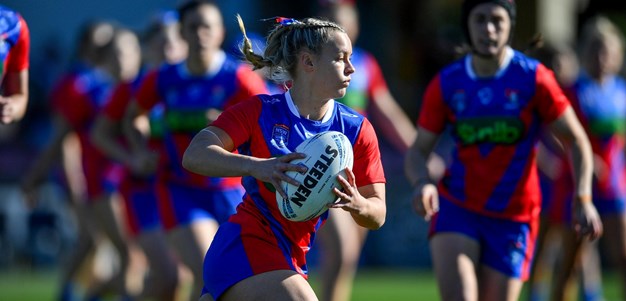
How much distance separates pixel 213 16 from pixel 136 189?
86.6 inches

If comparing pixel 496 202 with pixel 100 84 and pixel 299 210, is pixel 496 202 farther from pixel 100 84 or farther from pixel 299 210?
pixel 100 84

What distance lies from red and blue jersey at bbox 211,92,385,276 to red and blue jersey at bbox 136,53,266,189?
2.29 meters

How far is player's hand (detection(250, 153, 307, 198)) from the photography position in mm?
5102

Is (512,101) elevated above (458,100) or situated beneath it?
elevated above

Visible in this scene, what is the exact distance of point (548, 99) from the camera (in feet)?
22.6

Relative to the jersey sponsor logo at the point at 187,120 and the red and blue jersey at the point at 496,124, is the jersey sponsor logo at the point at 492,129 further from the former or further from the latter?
the jersey sponsor logo at the point at 187,120

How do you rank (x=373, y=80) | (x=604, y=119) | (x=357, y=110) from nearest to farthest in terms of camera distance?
1. (x=357, y=110)
2. (x=373, y=80)
3. (x=604, y=119)

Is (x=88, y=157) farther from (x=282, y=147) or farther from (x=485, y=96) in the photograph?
(x=282, y=147)

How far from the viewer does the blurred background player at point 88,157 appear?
35.5 feet

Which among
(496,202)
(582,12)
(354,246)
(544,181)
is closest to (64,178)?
(354,246)

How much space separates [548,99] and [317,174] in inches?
86.1

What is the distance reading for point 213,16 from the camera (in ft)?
26.7

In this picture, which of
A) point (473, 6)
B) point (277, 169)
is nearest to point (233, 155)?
point (277, 169)

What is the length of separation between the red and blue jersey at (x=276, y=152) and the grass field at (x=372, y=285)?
7.33 metres
